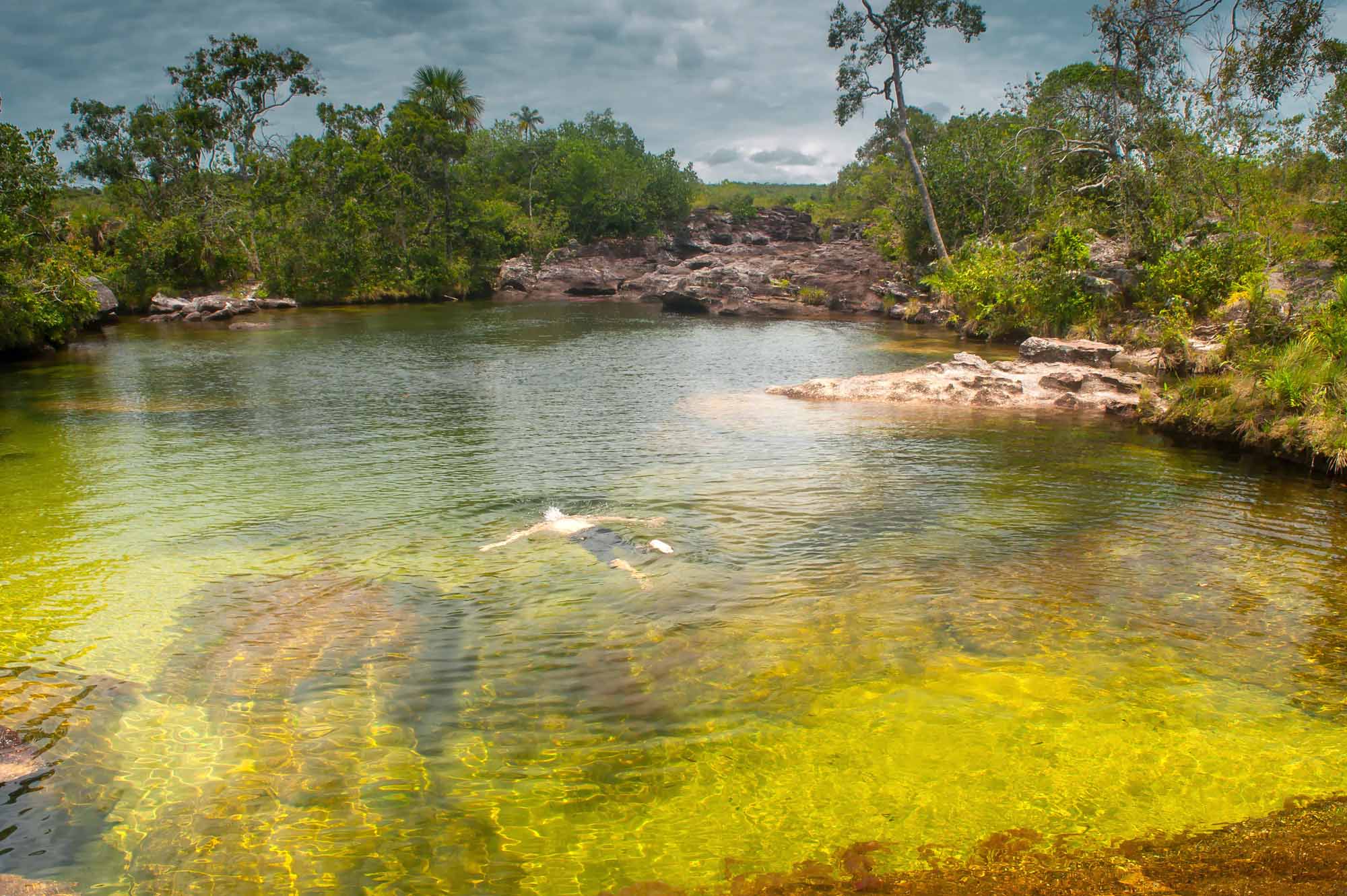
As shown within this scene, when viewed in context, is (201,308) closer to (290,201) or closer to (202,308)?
(202,308)

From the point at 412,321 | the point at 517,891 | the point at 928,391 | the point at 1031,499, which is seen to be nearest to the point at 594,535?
the point at 517,891

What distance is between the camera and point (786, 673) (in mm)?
6465

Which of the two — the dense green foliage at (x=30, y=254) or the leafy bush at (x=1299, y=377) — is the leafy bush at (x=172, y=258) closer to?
the dense green foliage at (x=30, y=254)

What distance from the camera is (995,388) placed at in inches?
744

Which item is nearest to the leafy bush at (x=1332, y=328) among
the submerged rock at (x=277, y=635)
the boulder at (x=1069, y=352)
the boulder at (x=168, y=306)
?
the boulder at (x=1069, y=352)

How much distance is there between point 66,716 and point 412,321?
37.2 m

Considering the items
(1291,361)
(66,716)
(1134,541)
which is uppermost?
(1291,361)

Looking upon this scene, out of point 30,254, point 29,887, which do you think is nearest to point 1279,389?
point 29,887

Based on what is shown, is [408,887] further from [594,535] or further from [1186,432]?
[1186,432]

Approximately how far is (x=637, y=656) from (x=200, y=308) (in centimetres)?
4426

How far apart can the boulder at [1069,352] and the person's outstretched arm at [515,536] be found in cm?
1614

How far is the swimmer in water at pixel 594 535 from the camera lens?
9000 mm

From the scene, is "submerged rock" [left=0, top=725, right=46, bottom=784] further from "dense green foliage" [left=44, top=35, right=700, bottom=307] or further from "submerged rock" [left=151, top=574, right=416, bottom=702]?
"dense green foliage" [left=44, top=35, right=700, bottom=307]

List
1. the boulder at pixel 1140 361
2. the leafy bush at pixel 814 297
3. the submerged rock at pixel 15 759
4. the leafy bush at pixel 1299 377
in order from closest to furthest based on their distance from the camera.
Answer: the submerged rock at pixel 15 759 < the leafy bush at pixel 1299 377 < the boulder at pixel 1140 361 < the leafy bush at pixel 814 297
